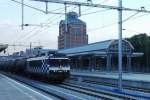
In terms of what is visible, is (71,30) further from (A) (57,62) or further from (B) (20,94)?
(B) (20,94)

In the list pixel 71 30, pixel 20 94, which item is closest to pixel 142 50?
pixel 71 30

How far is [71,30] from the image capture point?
2795 inches

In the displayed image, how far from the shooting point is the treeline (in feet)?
298

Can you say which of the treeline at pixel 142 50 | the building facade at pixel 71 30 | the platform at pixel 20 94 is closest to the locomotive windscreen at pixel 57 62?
the building facade at pixel 71 30

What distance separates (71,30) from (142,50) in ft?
115

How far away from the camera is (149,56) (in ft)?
308

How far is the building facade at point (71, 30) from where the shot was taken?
43.0 m

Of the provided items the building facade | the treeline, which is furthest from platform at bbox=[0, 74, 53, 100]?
the treeline

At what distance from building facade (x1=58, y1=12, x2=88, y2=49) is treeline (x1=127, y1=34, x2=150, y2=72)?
1286 cm

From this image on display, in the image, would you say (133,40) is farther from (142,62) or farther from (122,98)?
(122,98)

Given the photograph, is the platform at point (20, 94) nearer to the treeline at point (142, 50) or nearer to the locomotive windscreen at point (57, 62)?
the locomotive windscreen at point (57, 62)

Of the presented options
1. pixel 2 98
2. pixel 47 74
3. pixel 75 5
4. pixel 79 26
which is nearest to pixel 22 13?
pixel 47 74

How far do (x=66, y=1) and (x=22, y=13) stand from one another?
388 inches

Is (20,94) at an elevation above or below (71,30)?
below
